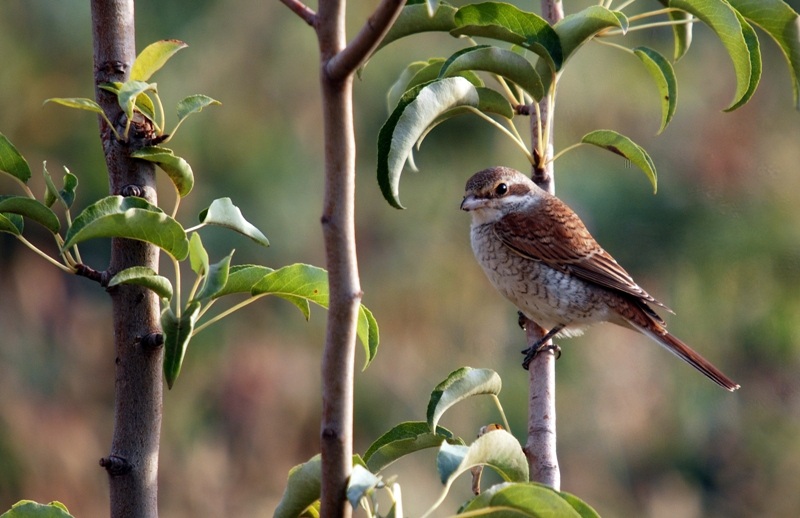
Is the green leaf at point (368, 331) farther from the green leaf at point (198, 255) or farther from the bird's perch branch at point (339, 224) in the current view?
the bird's perch branch at point (339, 224)

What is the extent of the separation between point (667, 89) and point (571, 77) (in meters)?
5.26

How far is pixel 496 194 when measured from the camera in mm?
3799

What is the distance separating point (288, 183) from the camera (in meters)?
6.77

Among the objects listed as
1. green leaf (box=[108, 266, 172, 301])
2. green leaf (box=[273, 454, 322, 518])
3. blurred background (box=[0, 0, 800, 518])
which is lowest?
green leaf (box=[273, 454, 322, 518])

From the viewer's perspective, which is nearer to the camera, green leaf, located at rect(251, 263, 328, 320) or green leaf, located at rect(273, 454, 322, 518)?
green leaf, located at rect(273, 454, 322, 518)

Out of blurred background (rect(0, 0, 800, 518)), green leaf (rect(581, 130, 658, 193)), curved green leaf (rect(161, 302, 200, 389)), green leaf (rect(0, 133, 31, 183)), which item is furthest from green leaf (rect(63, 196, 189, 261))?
blurred background (rect(0, 0, 800, 518))

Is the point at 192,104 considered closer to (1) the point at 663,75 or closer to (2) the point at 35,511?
(2) the point at 35,511

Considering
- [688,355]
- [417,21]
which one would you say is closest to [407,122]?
[417,21]

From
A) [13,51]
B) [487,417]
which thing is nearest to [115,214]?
[487,417]

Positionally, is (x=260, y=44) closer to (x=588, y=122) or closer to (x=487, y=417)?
(x=588, y=122)

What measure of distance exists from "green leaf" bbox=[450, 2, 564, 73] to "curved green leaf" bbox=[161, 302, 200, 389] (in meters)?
0.77

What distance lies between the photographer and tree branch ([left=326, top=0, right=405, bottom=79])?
98cm

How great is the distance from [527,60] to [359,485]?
1053 mm

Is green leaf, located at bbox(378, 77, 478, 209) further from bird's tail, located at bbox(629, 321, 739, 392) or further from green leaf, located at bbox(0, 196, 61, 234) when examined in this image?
bird's tail, located at bbox(629, 321, 739, 392)
